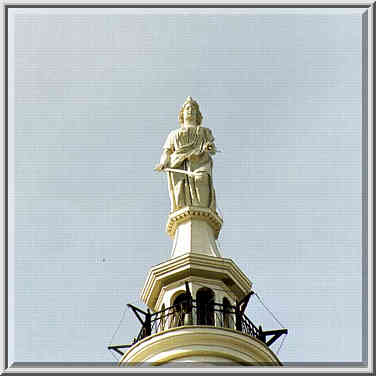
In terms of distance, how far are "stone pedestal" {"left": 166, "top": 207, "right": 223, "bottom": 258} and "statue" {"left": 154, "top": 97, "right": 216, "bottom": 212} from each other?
0.33 m

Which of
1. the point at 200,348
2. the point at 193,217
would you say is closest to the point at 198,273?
the point at 193,217

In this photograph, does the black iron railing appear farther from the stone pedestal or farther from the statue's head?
the statue's head

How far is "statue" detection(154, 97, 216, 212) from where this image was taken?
1325 inches

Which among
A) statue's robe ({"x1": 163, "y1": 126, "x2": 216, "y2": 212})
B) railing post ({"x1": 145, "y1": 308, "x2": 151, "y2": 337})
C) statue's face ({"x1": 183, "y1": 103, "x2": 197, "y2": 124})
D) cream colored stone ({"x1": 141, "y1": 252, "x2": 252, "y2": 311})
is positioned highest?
statue's face ({"x1": 183, "y1": 103, "x2": 197, "y2": 124})

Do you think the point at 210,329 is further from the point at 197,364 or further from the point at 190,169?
the point at 190,169

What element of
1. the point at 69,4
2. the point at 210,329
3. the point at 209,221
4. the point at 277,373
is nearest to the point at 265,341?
the point at 210,329

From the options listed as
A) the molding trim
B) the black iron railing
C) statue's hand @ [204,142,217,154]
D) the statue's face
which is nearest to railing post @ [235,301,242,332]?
the black iron railing

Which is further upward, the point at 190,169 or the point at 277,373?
the point at 190,169

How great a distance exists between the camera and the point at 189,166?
3412 cm

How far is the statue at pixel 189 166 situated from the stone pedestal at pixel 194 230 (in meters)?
0.33

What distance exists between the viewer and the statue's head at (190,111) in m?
35.9

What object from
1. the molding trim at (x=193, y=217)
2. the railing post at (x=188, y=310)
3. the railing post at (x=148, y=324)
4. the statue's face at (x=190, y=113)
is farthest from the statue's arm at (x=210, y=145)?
the railing post at (x=148, y=324)
